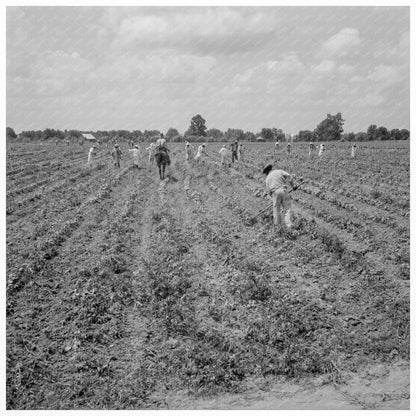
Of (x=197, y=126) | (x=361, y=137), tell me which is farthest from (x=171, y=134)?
(x=361, y=137)

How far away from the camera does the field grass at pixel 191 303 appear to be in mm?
4953

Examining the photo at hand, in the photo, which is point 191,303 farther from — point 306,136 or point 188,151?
point 306,136

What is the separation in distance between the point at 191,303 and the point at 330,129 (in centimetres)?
9168

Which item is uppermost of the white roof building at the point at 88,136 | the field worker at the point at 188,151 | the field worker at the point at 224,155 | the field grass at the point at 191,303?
the white roof building at the point at 88,136

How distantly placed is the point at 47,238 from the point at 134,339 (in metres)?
5.74

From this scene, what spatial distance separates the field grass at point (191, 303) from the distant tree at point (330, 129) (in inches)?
3293

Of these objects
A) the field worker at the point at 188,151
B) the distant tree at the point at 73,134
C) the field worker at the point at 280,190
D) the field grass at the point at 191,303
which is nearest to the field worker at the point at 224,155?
the field worker at the point at 188,151

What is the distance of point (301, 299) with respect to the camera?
6.57 metres

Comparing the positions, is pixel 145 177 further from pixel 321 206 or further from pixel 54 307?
pixel 54 307

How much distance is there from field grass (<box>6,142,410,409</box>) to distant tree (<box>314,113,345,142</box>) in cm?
8365

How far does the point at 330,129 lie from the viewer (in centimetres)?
9194

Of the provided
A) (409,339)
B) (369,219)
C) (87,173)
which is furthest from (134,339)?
(87,173)

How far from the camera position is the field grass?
16.3 ft

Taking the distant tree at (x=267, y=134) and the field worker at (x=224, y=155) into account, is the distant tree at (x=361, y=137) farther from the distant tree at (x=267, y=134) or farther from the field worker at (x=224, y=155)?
the field worker at (x=224, y=155)
